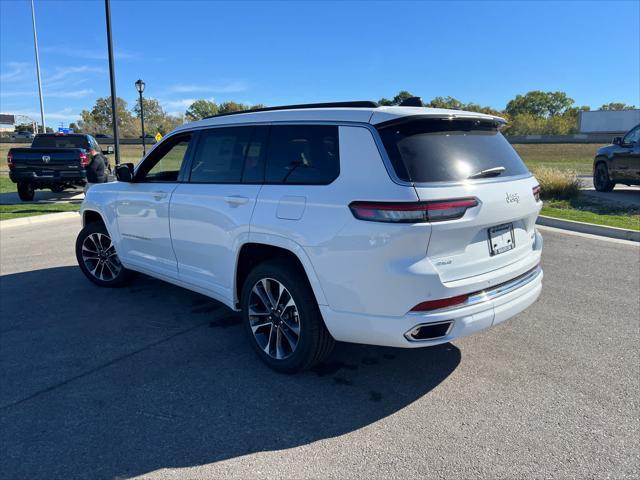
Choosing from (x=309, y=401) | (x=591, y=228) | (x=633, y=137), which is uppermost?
(x=633, y=137)

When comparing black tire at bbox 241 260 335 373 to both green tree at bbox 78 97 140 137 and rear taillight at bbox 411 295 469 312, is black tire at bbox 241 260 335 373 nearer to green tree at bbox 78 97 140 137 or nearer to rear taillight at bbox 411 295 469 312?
rear taillight at bbox 411 295 469 312

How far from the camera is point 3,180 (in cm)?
2003

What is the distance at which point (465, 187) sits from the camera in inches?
118

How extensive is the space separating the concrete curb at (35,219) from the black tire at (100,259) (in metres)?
5.38

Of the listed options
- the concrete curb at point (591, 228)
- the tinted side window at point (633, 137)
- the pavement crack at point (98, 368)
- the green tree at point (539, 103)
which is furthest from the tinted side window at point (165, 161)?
the green tree at point (539, 103)

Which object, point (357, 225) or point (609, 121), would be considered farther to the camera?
point (609, 121)

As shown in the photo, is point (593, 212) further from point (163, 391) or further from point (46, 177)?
point (46, 177)

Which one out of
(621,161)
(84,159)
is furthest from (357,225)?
(621,161)

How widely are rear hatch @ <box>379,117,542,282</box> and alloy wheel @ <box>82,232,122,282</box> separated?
392cm

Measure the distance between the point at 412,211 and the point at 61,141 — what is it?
14825 millimetres

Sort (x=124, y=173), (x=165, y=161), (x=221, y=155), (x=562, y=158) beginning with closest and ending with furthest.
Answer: (x=221, y=155) → (x=165, y=161) → (x=124, y=173) → (x=562, y=158)

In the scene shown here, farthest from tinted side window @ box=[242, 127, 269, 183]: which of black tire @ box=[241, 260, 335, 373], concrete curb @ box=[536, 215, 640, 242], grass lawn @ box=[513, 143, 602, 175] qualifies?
grass lawn @ box=[513, 143, 602, 175]

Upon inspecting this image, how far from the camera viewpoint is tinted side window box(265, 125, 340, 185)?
3.24m

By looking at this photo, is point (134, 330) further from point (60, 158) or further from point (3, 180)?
point (3, 180)
